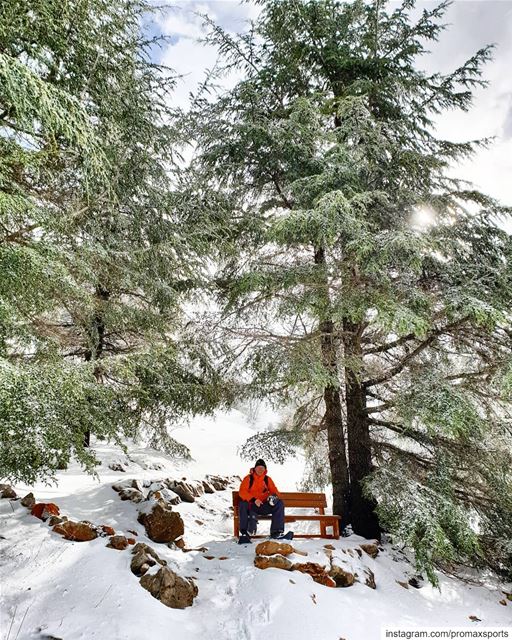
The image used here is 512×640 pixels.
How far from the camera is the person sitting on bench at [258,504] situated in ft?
18.8

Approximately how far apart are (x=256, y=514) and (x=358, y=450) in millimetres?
2014

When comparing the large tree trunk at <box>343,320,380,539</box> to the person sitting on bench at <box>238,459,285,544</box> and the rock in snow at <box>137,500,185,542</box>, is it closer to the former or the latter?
the person sitting on bench at <box>238,459,285,544</box>

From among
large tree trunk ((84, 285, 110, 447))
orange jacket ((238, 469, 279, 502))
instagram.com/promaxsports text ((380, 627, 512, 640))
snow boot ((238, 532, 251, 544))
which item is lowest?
instagram.com/promaxsports text ((380, 627, 512, 640))

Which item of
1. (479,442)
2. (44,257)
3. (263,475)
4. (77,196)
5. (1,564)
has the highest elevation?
(77,196)

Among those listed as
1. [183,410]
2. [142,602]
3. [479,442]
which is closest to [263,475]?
[183,410]

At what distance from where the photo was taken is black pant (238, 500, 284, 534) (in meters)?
5.71

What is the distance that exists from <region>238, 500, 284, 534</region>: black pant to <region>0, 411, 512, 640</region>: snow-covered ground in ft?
1.26

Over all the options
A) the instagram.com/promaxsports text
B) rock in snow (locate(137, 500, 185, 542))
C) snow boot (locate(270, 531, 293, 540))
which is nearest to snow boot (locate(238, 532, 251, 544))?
snow boot (locate(270, 531, 293, 540))

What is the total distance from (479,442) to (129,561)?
4979 millimetres

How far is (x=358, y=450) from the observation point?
20.9 ft

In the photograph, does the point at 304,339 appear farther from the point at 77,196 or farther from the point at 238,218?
the point at 77,196

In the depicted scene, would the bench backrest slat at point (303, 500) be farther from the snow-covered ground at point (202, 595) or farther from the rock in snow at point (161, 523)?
the rock in snow at point (161, 523)

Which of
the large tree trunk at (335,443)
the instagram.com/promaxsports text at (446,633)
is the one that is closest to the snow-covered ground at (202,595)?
the instagram.com/promaxsports text at (446,633)

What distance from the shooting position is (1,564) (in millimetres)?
3779
